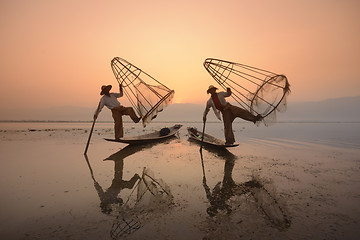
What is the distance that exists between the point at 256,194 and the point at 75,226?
153 inches

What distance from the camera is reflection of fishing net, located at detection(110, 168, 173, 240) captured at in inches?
127

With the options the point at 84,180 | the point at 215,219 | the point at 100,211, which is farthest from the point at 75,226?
the point at 84,180

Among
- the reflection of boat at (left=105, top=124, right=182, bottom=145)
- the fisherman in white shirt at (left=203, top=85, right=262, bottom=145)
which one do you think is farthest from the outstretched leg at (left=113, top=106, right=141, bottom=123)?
the fisherman in white shirt at (left=203, top=85, right=262, bottom=145)

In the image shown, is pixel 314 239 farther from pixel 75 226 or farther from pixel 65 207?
pixel 65 207

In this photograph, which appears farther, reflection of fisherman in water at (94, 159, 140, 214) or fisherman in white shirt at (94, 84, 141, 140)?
fisherman in white shirt at (94, 84, 141, 140)

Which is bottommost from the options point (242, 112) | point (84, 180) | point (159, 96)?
point (84, 180)

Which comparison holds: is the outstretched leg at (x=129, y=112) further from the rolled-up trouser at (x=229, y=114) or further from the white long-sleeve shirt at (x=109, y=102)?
the rolled-up trouser at (x=229, y=114)

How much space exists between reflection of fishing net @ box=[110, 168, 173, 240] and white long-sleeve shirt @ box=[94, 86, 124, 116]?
659cm

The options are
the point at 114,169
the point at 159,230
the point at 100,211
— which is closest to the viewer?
the point at 159,230

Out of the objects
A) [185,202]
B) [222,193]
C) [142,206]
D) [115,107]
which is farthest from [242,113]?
[142,206]

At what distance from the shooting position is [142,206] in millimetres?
4082

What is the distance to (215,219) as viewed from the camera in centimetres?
349

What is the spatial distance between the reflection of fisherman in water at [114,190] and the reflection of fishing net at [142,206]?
0.84 ft

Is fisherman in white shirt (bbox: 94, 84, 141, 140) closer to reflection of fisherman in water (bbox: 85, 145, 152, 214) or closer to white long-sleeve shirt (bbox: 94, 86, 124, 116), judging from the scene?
white long-sleeve shirt (bbox: 94, 86, 124, 116)
